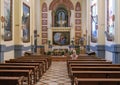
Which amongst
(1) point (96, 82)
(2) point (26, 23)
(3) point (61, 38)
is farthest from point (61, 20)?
(1) point (96, 82)

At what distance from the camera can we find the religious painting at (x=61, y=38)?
101ft

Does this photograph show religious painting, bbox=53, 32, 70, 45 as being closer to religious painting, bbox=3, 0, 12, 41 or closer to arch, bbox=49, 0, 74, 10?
arch, bbox=49, 0, 74, 10

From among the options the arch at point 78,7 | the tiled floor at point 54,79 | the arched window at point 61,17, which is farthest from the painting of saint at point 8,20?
the arch at point 78,7

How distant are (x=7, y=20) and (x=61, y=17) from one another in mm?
15873

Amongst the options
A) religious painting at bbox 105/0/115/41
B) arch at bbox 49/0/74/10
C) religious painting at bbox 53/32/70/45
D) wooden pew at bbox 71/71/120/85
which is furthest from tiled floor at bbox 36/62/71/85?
arch at bbox 49/0/74/10

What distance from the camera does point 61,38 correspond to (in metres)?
30.6

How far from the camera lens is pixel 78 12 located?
31250 mm

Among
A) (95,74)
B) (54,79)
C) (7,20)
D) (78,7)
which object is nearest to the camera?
(95,74)

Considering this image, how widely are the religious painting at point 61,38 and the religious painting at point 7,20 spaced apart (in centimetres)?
1412

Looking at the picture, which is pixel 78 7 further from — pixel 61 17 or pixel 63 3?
pixel 61 17

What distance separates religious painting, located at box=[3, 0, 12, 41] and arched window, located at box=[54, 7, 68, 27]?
14.8 m

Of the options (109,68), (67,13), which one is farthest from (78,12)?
(109,68)

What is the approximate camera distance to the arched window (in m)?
31.4

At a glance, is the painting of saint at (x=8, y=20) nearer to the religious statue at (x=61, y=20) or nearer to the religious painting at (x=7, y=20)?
the religious painting at (x=7, y=20)
